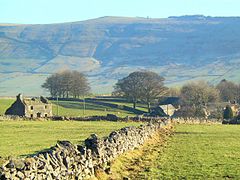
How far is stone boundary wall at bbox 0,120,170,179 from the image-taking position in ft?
46.7

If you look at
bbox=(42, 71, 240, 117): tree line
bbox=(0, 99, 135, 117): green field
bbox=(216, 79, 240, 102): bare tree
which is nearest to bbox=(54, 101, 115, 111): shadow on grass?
bbox=(0, 99, 135, 117): green field

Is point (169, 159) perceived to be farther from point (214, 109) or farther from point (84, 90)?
point (84, 90)

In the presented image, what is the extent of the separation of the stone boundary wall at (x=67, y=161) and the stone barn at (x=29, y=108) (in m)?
67.0

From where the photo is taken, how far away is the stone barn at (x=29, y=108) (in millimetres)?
90387

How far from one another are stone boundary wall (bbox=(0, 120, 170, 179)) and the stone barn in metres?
67.0

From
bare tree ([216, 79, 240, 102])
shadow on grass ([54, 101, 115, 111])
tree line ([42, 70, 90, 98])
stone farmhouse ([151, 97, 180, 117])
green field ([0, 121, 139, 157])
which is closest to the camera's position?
green field ([0, 121, 139, 157])

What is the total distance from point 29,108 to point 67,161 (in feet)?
249

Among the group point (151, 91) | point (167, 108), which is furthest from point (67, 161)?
point (151, 91)

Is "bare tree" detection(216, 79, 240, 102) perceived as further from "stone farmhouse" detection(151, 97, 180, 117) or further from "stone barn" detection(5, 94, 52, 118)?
"stone barn" detection(5, 94, 52, 118)

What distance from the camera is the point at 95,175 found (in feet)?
62.7

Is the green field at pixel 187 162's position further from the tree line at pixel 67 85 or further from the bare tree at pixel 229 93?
the tree line at pixel 67 85

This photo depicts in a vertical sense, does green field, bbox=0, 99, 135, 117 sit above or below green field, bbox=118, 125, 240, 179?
above

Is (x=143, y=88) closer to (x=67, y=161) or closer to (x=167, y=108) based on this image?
(x=167, y=108)

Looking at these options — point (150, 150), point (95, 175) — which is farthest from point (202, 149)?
point (95, 175)
